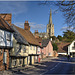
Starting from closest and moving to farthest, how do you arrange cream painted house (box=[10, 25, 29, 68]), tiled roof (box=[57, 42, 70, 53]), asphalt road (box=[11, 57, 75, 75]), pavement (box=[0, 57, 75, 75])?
pavement (box=[0, 57, 75, 75]) → asphalt road (box=[11, 57, 75, 75]) → cream painted house (box=[10, 25, 29, 68]) → tiled roof (box=[57, 42, 70, 53])

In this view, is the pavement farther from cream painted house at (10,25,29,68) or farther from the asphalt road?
cream painted house at (10,25,29,68)

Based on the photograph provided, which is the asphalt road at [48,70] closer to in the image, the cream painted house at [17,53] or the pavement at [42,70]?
the pavement at [42,70]

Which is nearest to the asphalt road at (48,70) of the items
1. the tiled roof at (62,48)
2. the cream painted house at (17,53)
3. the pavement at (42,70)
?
the pavement at (42,70)

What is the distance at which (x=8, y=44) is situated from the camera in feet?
75.9

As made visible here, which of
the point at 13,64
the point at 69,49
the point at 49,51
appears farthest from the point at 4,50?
the point at 69,49

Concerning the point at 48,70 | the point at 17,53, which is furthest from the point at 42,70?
the point at 17,53

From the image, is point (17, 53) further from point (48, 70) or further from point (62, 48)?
point (62, 48)

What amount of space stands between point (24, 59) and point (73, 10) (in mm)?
20682

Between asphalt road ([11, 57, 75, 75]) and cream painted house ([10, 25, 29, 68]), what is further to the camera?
cream painted house ([10, 25, 29, 68])

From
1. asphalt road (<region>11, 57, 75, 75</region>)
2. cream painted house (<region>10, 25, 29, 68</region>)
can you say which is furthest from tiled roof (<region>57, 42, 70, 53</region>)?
cream painted house (<region>10, 25, 29, 68</region>)

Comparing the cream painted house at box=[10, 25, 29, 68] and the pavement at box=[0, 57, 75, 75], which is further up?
the cream painted house at box=[10, 25, 29, 68]

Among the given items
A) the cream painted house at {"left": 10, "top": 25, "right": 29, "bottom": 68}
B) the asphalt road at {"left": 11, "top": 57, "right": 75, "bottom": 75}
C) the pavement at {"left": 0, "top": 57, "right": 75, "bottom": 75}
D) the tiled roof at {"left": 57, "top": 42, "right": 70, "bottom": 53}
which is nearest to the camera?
the pavement at {"left": 0, "top": 57, "right": 75, "bottom": 75}

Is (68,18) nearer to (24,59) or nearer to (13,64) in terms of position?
(13,64)

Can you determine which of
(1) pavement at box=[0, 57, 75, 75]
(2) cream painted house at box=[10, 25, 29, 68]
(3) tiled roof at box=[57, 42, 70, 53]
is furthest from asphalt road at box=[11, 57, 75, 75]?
(3) tiled roof at box=[57, 42, 70, 53]
